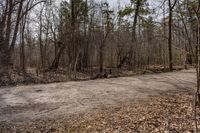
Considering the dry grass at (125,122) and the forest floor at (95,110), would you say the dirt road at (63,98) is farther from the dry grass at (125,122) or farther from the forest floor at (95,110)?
the dry grass at (125,122)

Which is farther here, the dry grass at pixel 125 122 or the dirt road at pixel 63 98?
the dirt road at pixel 63 98

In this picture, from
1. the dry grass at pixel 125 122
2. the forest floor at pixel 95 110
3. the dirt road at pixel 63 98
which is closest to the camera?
the dry grass at pixel 125 122

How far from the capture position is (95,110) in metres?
7.57

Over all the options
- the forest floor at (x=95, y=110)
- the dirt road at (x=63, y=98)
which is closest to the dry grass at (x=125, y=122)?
the forest floor at (x=95, y=110)

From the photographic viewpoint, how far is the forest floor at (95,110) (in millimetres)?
6117

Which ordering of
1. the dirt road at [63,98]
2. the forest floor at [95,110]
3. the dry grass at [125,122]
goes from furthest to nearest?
the dirt road at [63,98]
the forest floor at [95,110]
the dry grass at [125,122]

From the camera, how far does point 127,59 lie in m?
24.2

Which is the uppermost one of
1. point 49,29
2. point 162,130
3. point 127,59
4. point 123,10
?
point 123,10

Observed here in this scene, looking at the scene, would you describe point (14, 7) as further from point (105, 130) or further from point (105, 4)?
point (105, 130)

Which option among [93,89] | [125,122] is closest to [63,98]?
[93,89]

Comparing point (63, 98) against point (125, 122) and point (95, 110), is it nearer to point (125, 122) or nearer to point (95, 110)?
point (95, 110)

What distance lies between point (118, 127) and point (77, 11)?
57.2 ft

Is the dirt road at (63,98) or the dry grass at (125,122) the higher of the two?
the dirt road at (63,98)

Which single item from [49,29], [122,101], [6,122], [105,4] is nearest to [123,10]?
[105,4]
